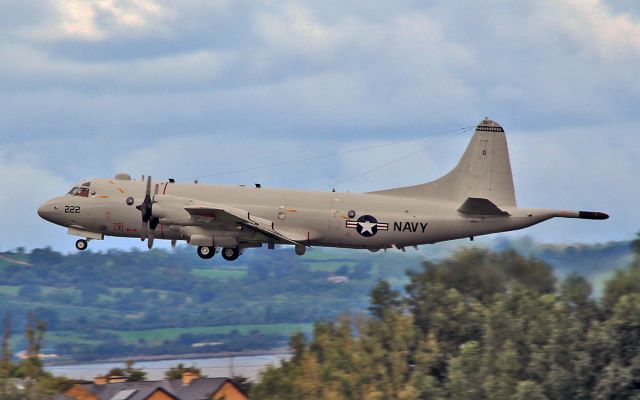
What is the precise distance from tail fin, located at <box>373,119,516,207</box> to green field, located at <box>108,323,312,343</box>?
4757cm

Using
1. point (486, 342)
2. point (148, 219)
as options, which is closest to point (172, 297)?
point (486, 342)

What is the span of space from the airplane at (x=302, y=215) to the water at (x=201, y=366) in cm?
3625

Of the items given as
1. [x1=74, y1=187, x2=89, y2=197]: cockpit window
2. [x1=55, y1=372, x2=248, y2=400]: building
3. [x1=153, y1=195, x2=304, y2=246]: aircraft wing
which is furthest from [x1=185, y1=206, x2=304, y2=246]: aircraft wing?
[x1=55, y1=372, x2=248, y2=400]: building

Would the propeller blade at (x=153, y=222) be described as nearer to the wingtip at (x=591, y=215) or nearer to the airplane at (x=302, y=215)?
the airplane at (x=302, y=215)

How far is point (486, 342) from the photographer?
62.1 m

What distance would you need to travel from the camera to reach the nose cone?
4694cm

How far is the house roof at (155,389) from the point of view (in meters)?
65.2

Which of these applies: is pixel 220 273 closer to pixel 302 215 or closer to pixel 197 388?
pixel 197 388

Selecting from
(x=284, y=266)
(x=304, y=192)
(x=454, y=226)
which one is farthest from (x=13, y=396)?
(x=284, y=266)

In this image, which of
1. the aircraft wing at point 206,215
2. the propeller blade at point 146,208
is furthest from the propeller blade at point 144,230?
the aircraft wing at point 206,215

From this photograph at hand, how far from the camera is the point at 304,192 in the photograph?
151ft

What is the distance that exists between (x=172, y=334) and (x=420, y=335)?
118ft

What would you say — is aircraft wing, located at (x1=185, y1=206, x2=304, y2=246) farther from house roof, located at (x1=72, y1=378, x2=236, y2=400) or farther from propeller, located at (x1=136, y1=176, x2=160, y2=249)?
house roof, located at (x1=72, y1=378, x2=236, y2=400)

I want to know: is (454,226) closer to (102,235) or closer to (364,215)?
(364,215)
